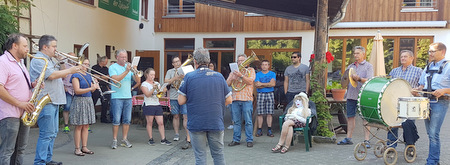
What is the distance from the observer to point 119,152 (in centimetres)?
583

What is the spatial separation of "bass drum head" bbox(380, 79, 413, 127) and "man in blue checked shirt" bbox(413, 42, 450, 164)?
0.18 metres

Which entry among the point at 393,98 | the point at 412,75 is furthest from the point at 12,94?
the point at 412,75

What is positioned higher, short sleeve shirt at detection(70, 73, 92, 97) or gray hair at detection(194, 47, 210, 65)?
gray hair at detection(194, 47, 210, 65)

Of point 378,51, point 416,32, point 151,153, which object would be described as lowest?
point 151,153

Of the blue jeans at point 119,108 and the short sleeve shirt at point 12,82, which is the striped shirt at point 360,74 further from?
the short sleeve shirt at point 12,82

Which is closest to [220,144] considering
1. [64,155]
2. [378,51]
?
[64,155]

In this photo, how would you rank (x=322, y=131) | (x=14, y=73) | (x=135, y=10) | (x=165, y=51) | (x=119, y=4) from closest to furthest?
(x=14, y=73), (x=322, y=131), (x=119, y=4), (x=135, y=10), (x=165, y=51)

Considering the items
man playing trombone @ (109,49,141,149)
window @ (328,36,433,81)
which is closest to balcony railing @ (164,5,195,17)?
window @ (328,36,433,81)

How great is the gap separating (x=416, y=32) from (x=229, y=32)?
7.22 meters

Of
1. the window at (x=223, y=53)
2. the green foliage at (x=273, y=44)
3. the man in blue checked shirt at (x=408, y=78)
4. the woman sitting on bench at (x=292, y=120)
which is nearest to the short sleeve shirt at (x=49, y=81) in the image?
the woman sitting on bench at (x=292, y=120)

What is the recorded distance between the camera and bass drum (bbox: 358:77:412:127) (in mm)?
4898

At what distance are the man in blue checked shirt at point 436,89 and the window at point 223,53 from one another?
390 inches

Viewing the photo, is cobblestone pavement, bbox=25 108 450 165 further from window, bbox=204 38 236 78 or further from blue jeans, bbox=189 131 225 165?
window, bbox=204 38 236 78

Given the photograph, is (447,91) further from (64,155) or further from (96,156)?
(64,155)
